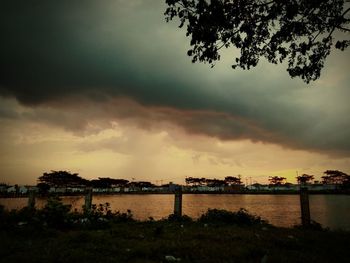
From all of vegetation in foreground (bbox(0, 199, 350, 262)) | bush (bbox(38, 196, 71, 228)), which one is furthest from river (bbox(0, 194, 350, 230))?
vegetation in foreground (bbox(0, 199, 350, 262))

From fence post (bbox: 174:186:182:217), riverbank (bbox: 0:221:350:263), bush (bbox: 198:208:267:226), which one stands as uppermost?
fence post (bbox: 174:186:182:217)

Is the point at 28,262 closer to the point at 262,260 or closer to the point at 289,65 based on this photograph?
the point at 262,260

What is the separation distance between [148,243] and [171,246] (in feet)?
2.89

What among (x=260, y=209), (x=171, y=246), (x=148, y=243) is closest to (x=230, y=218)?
(x=148, y=243)

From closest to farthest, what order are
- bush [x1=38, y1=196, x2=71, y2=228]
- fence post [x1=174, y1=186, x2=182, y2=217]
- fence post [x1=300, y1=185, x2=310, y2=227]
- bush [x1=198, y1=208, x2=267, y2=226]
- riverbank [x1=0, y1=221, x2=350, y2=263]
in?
riverbank [x1=0, y1=221, x2=350, y2=263] < bush [x1=38, y1=196, x2=71, y2=228] < fence post [x1=300, y1=185, x2=310, y2=227] < bush [x1=198, y1=208, x2=267, y2=226] < fence post [x1=174, y1=186, x2=182, y2=217]

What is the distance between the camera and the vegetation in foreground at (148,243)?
8.20 meters

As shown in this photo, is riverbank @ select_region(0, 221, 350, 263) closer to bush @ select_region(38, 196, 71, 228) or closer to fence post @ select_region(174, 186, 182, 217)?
bush @ select_region(38, 196, 71, 228)

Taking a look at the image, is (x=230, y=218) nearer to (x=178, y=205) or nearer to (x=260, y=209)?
(x=178, y=205)

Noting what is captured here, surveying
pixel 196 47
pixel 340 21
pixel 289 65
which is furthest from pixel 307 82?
pixel 196 47

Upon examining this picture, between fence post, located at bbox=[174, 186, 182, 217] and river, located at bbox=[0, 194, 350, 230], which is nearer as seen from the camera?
fence post, located at bbox=[174, 186, 182, 217]

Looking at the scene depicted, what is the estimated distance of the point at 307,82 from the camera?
48.5 feet

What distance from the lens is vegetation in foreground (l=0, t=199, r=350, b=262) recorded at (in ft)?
26.9

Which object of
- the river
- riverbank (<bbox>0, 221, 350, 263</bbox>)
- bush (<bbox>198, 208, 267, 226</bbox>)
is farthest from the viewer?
the river

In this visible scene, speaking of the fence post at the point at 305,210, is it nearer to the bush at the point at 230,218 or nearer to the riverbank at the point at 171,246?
the bush at the point at 230,218
